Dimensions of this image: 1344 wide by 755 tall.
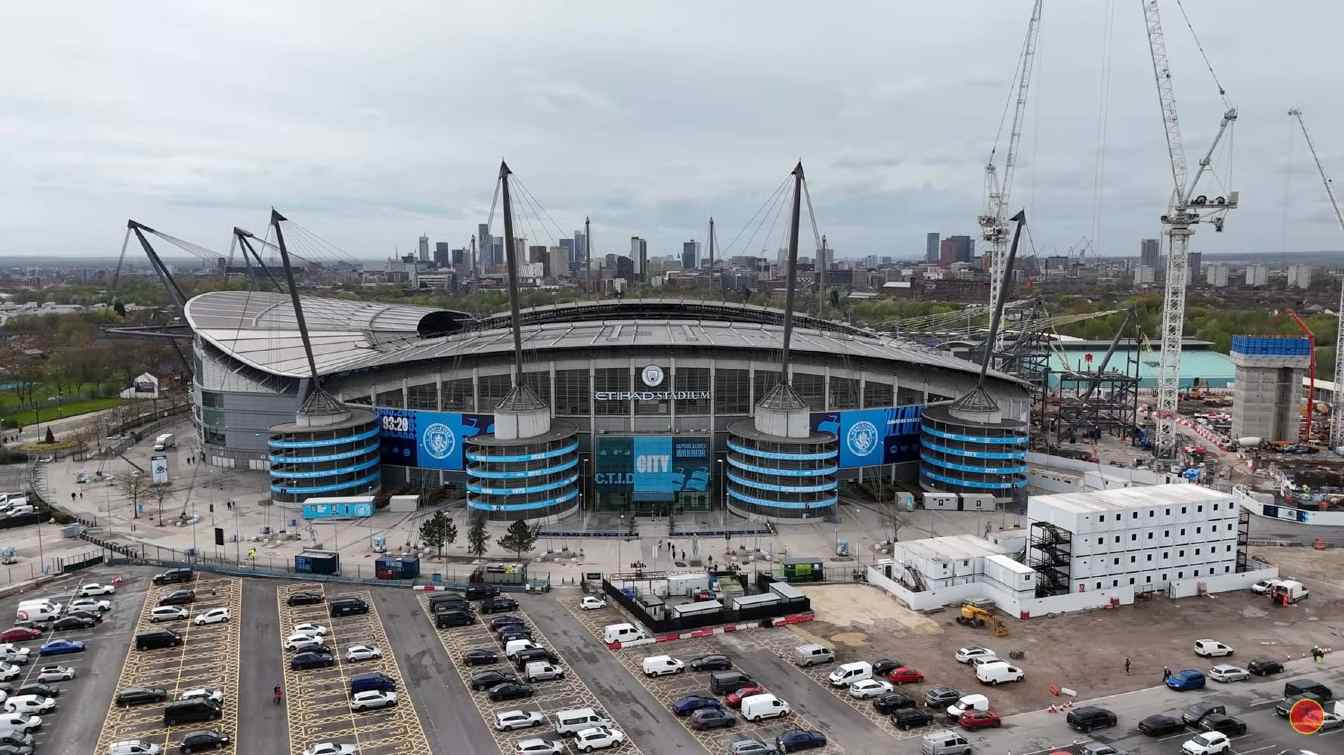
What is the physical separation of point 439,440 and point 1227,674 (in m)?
58.7

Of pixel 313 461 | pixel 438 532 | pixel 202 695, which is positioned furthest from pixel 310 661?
pixel 313 461

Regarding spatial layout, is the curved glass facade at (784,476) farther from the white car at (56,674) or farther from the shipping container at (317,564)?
the white car at (56,674)

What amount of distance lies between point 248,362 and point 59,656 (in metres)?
45.3

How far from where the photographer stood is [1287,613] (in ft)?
167

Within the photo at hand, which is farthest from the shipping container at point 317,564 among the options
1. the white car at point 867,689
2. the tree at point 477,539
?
the white car at point 867,689

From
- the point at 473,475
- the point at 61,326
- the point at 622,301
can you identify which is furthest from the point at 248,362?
the point at 61,326

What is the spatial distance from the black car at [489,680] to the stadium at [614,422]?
28025 mm

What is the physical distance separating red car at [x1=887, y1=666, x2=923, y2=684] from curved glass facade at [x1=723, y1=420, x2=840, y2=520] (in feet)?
90.3

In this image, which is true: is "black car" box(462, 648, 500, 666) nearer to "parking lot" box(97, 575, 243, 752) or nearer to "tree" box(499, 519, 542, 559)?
"parking lot" box(97, 575, 243, 752)

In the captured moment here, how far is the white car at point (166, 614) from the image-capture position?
1919 inches

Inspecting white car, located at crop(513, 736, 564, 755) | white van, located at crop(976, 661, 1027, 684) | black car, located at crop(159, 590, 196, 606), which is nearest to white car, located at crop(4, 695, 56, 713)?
black car, located at crop(159, 590, 196, 606)

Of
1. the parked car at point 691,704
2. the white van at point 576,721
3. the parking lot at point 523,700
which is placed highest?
the white van at point 576,721

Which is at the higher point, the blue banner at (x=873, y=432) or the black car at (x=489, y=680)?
the blue banner at (x=873, y=432)

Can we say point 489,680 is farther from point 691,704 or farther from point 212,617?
point 212,617
